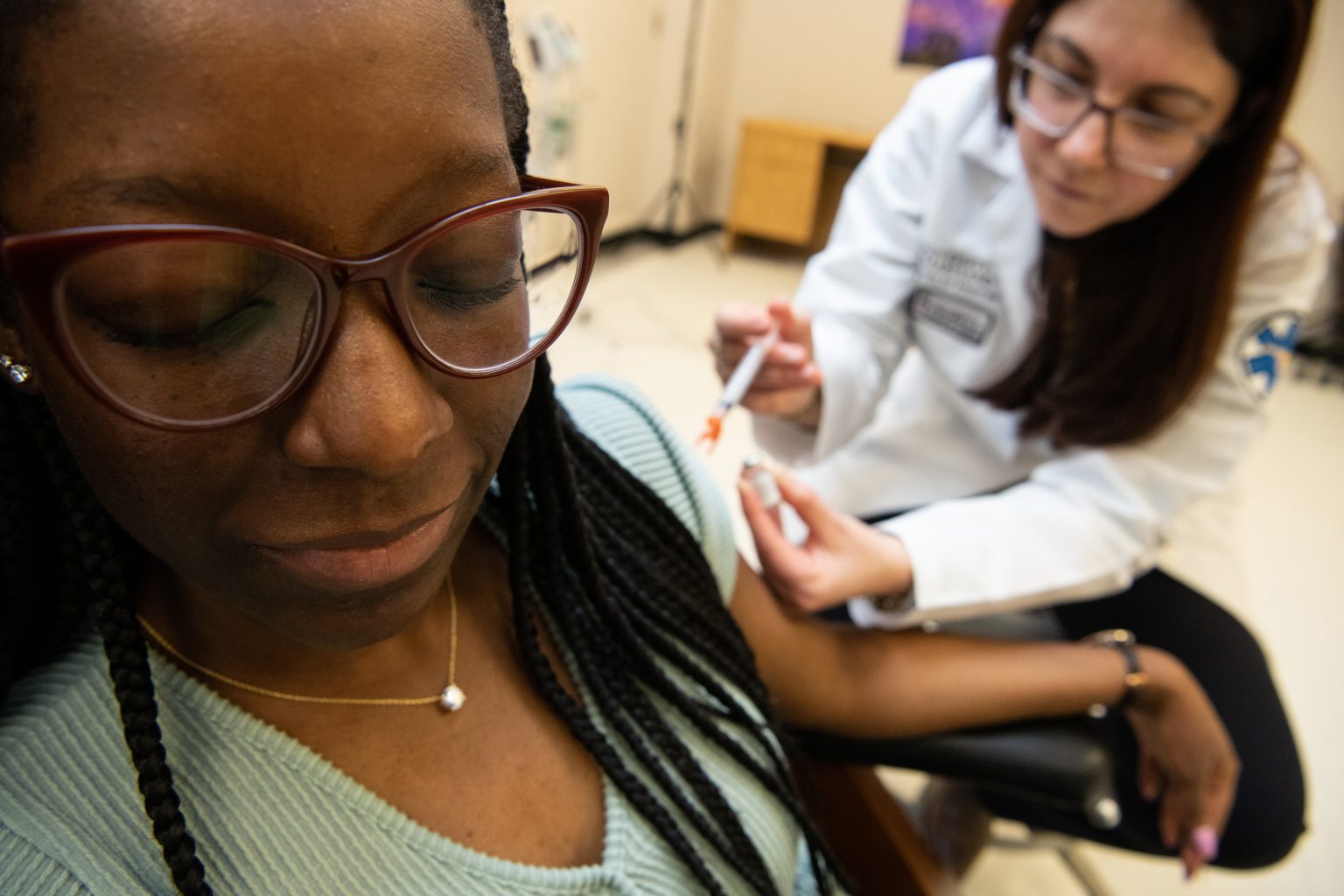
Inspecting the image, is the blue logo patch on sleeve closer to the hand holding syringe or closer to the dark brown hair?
the dark brown hair

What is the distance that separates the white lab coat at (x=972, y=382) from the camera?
118cm

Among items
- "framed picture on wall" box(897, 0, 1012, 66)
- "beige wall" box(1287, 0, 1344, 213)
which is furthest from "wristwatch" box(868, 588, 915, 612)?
"beige wall" box(1287, 0, 1344, 213)

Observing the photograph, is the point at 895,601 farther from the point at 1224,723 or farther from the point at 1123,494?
the point at 1224,723

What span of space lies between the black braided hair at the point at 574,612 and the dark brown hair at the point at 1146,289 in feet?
2.33

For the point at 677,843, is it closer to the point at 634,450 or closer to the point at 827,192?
the point at 634,450

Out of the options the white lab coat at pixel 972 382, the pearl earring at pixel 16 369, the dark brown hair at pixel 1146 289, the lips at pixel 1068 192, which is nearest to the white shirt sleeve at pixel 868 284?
the white lab coat at pixel 972 382

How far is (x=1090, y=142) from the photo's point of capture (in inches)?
42.3

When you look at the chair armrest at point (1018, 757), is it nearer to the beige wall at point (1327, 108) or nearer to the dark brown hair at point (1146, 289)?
the dark brown hair at point (1146, 289)

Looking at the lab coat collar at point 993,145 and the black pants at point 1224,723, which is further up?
the lab coat collar at point 993,145

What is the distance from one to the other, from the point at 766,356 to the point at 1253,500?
2.94m

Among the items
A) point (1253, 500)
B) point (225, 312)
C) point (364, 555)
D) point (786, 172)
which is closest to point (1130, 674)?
point (364, 555)

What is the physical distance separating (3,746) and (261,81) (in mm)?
443

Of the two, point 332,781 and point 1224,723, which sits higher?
point 332,781

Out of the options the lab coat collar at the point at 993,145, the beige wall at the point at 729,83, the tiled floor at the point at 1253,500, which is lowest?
the tiled floor at the point at 1253,500
